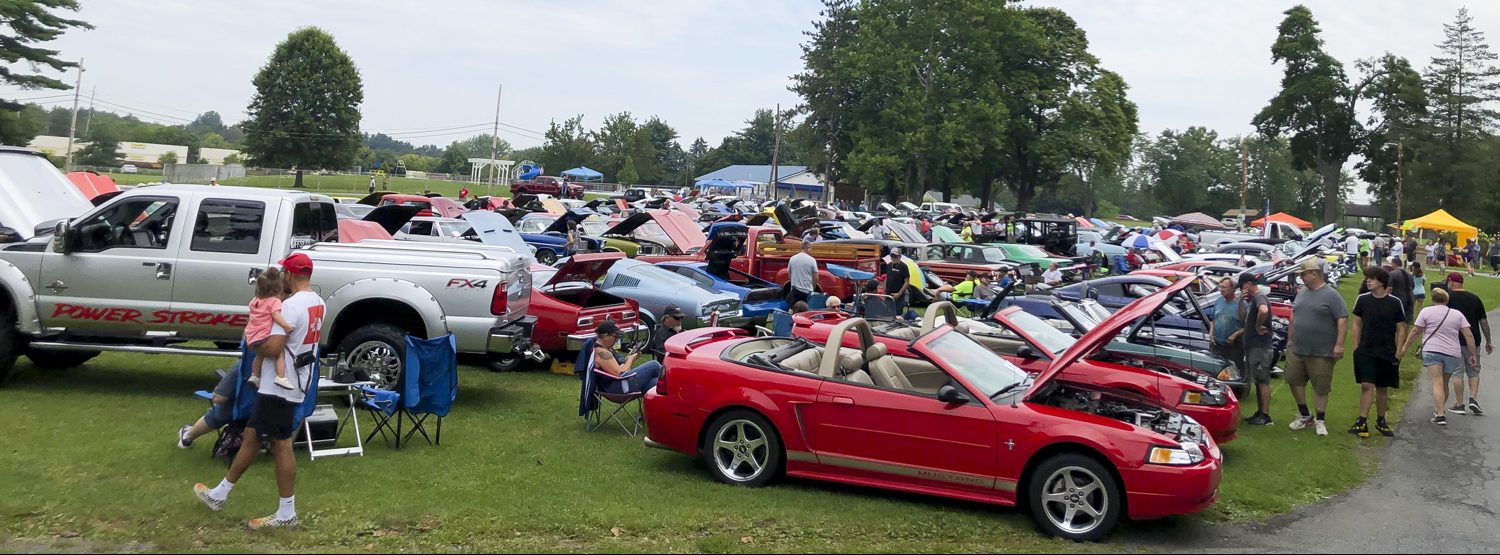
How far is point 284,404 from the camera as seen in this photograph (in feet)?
21.2

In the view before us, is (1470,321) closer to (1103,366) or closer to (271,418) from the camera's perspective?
→ (1103,366)

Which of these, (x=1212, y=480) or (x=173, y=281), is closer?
(x=1212, y=480)

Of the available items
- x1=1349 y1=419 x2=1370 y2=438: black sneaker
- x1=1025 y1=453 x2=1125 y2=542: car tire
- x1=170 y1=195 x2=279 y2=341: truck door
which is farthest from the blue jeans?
x1=1349 y1=419 x2=1370 y2=438: black sneaker

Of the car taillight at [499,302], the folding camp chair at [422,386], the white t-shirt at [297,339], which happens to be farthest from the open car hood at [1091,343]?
the car taillight at [499,302]

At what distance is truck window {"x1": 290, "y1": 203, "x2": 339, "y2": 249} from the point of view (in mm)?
10789

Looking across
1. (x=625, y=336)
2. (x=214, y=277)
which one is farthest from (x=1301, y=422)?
(x=214, y=277)

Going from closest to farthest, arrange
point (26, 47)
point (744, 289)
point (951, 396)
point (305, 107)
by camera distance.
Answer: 1. point (951, 396)
2. point (744, 289)
3. point (26, 47)
4. point (305, 107)

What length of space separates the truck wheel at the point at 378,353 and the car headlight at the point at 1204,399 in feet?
22.9

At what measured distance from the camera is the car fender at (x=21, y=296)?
995 centimetres

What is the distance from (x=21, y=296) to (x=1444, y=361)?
1413 centimetres

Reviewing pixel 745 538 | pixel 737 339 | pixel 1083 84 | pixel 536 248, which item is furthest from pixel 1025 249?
pixel 1083 84

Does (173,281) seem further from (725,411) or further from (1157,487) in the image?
(1157,487)

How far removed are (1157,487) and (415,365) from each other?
544 centimetres

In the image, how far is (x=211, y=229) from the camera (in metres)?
10.4
